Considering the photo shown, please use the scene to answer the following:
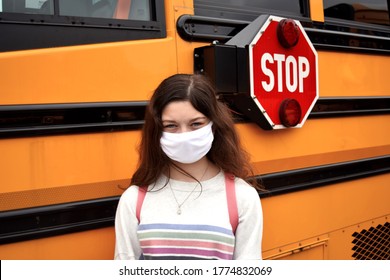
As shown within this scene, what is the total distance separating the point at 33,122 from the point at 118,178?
323mm

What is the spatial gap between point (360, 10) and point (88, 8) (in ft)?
4.75

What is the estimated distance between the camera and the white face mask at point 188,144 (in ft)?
3.71

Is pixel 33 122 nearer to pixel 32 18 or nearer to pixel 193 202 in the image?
pixel 32 18

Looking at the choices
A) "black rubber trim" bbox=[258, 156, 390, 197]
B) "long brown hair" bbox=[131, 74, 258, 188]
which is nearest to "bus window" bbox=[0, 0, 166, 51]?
"long brown hair" bbox=[131, 74, 258, 188]

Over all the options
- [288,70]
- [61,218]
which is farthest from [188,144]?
[288,70]

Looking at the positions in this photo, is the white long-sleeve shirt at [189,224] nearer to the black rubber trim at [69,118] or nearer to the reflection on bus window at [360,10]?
the black rubber trim at [69,118]

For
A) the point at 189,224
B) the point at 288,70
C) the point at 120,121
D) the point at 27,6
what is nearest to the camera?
the point at 189,224

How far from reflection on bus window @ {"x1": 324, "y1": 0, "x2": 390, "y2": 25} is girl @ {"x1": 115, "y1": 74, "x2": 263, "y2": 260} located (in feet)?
3.60

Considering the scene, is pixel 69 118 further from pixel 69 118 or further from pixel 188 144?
pixel 188 144

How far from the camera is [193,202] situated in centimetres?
115

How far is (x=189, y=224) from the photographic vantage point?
112cm

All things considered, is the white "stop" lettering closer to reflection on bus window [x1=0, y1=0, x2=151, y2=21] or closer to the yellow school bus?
the yellow school bus

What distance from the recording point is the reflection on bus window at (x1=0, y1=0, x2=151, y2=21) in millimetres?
1233

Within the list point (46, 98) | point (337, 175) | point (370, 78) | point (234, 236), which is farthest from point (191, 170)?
point (370, 78)
